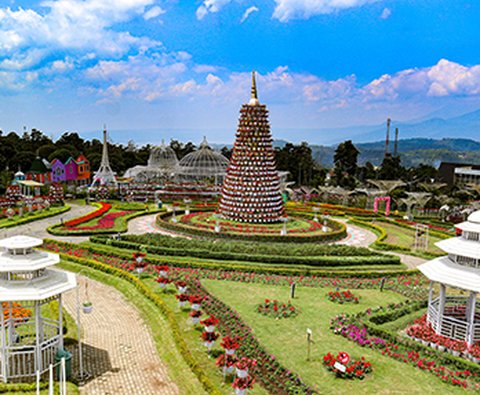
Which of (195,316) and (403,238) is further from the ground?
(403,238)

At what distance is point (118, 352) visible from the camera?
17.0m

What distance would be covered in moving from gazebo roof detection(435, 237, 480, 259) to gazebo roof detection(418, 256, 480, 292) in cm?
67

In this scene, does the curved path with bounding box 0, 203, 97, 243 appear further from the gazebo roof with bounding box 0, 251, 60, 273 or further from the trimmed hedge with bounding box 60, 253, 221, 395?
the gazebo roof with bounding box 0, 251, 60, 273

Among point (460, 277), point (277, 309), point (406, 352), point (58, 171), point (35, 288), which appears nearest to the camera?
point (35, 288)

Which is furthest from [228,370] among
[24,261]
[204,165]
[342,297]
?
[204,165]

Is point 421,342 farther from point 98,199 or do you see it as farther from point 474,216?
point 98,199

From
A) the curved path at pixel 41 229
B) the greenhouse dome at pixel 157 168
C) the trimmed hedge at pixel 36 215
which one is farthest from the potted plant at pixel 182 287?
the greenhouse dome at pixel 157 168

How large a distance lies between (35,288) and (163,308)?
6.78 m

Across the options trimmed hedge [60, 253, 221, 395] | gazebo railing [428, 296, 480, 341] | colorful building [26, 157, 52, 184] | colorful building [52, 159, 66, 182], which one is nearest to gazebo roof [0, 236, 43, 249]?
trimmed hedge [60, 253, 221, 395]

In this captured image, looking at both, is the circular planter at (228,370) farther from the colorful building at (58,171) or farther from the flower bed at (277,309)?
the colorful building at (58,171)

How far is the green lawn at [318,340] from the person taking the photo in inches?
573

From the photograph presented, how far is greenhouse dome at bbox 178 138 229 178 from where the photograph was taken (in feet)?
232

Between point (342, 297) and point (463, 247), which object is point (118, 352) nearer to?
point (342, 297)

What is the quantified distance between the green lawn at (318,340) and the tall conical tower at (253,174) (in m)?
17.7
